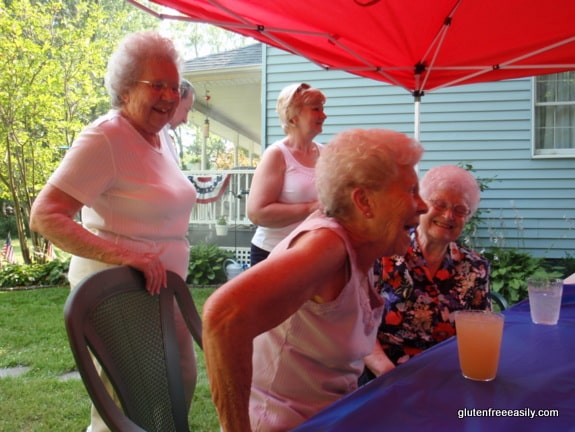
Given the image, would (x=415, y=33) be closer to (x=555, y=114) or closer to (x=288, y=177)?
(x=288, y=177)

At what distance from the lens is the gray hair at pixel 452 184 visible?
2.04 metres

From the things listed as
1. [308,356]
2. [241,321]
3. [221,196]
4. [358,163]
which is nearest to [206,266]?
[221,196]

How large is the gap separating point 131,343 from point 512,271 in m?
5.80

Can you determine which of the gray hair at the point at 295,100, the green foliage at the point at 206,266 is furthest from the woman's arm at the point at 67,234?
the green foliage at the point at 206,266

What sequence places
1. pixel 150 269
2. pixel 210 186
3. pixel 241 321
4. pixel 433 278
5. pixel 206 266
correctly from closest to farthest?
pixel 241 321
pixel 150 269
pixel 433 278
pixel 206 266
pixel 210 186

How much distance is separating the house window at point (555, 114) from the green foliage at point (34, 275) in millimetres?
7032

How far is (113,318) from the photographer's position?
4.24 feet

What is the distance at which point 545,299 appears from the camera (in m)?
1.82

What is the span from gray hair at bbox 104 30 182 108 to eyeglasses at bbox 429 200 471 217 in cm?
116

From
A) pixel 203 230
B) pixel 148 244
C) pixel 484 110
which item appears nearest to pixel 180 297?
pixel 148 244

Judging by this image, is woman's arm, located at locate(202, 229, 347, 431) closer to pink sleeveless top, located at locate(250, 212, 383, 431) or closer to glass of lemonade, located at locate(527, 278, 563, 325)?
pink sleeveless top, located at locate(250, 212, 383, 431)

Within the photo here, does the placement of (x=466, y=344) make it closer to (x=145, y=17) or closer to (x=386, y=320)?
(x=386, y=320)

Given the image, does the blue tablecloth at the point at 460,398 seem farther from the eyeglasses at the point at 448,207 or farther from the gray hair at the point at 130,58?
the gray hair at the point at 130,58

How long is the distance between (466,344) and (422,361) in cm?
16
